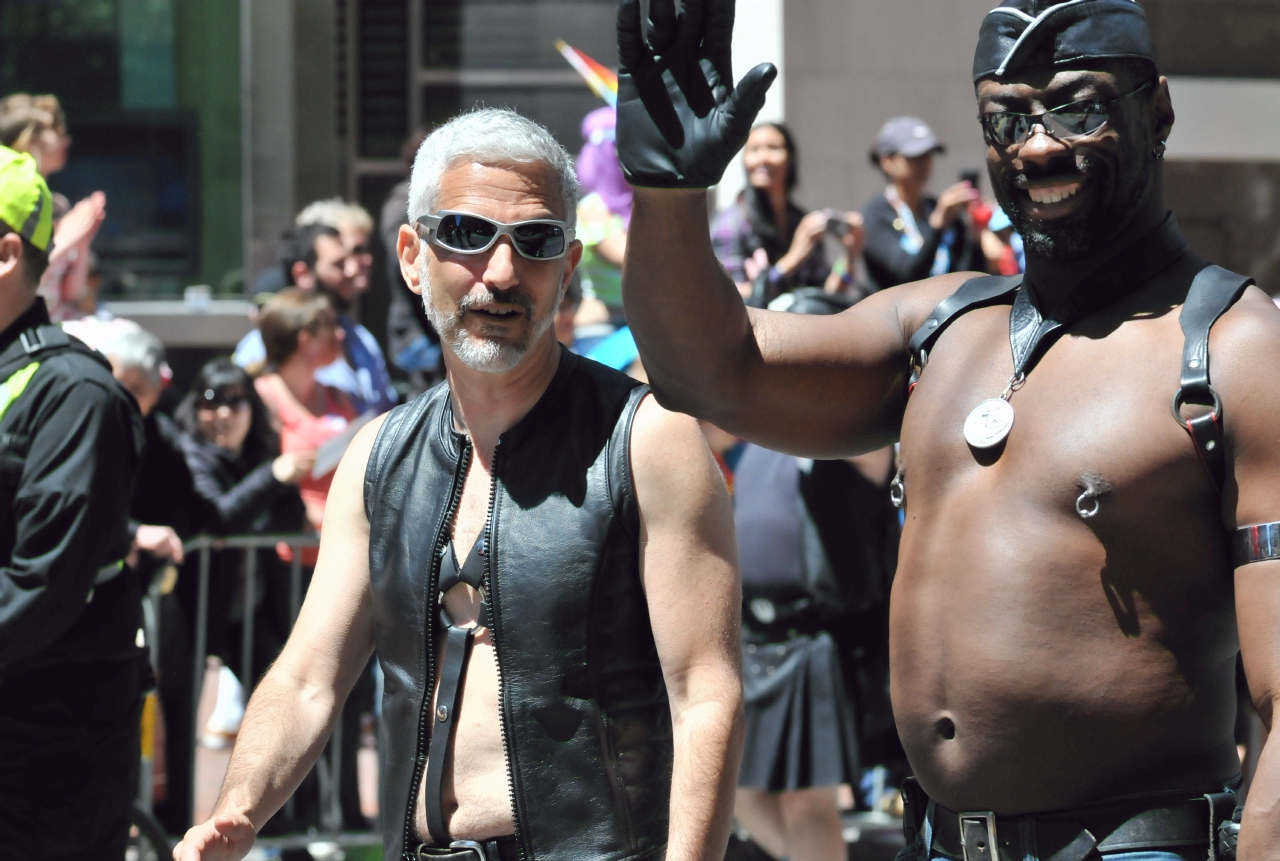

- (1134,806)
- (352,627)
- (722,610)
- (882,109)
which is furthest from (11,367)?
(882,109)

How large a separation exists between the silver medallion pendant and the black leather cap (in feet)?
1.67

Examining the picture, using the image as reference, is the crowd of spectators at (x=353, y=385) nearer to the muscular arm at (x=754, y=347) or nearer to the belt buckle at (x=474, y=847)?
the muscular arm at (x=754, y=347)

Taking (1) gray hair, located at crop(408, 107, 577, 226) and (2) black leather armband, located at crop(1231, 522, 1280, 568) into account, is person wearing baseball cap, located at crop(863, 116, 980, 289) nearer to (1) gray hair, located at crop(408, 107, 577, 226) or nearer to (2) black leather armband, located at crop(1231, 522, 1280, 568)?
(1) gray hair, located at crop(408, 107, 577, 226)

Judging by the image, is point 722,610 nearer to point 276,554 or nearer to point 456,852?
point 456,852

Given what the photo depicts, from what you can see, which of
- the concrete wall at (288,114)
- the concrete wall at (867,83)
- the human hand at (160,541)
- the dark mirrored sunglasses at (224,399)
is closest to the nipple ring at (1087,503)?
the human hand at (160,541)

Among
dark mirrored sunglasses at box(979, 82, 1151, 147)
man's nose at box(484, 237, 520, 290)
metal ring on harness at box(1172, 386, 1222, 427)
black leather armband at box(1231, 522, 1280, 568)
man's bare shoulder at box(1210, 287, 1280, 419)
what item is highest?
dark mirrored sunglasses at box(979, 82, 1151, 147)

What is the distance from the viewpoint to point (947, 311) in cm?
270

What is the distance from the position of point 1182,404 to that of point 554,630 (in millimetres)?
1120

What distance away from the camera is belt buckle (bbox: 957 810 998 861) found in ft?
8.07

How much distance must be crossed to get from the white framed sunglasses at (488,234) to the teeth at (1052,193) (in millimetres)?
915

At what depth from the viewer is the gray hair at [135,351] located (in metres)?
5.88

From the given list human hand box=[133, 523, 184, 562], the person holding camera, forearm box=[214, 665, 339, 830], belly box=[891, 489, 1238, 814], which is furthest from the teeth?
the person holding camera

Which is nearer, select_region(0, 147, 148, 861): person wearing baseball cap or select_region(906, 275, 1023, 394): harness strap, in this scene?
select_region(906, 275, 1023, 394): harness strap

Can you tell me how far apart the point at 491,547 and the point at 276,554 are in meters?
3.71
